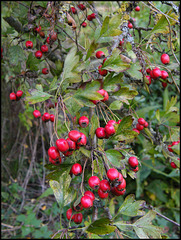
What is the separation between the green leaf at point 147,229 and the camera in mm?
685

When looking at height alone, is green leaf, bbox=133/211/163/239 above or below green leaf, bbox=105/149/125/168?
below

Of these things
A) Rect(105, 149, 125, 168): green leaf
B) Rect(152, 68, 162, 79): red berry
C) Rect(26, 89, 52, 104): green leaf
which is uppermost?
Rect(152, 68, 162, 79): red berry

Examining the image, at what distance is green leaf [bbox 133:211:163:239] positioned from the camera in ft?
2.25

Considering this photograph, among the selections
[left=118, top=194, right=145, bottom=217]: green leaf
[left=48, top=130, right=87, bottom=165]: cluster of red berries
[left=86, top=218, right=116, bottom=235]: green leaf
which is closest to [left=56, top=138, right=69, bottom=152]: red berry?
[left=48, top=130, right=87, bottom=165]: cluster of red berries

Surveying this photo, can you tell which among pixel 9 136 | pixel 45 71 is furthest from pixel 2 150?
pixel 45 71

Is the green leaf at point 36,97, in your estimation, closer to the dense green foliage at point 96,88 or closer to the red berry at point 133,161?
the dense green foliage at point 96,88

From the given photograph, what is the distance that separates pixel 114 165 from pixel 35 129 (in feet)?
6.89

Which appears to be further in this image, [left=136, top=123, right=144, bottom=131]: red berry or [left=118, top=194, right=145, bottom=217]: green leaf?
[left=136, top=123, right=144, bottom=131]: red berry

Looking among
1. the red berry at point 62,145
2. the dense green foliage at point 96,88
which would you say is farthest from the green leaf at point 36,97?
the red berry at point 62,145

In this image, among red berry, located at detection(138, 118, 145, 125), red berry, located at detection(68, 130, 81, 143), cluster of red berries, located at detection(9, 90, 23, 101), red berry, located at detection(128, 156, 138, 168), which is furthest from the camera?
cluster of red berries, located at detection(9, 90, 23, 101)

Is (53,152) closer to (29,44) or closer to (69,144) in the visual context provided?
(69,144)

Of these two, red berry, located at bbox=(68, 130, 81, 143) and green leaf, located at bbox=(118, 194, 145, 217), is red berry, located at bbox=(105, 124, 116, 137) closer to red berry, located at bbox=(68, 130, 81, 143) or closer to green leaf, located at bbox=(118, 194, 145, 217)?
red berry, located at bbox=(68, 130, 81, 143)

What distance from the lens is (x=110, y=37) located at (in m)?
0.63

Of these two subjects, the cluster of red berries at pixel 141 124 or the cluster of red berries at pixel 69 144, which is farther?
the cluster of red berries at pixel 141 124
